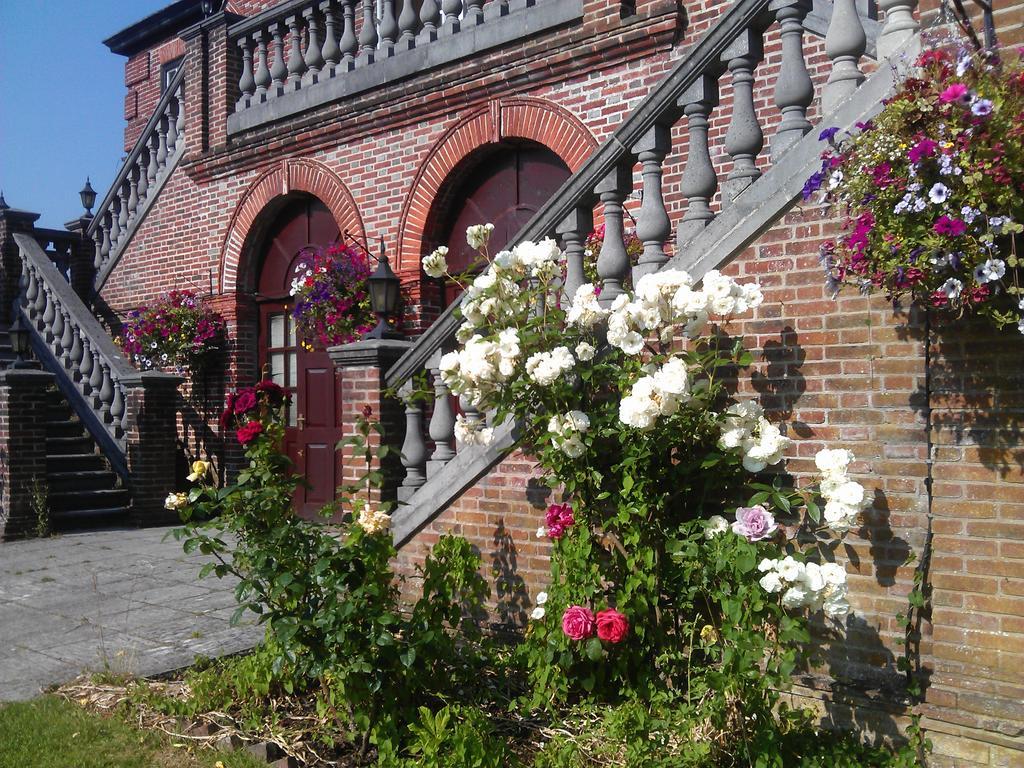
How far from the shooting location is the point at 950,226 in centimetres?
306

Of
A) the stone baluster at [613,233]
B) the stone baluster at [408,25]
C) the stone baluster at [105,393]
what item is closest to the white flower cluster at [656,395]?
the stone baluster at [613,233]

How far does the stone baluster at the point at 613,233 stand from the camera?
4.72 meters

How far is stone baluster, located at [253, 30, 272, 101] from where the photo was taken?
10570 millimetres

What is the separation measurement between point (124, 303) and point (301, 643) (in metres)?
10.2

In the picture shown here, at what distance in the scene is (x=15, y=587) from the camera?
7523 millimetres

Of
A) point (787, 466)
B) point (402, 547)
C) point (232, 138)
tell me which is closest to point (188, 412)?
point (232, 138)

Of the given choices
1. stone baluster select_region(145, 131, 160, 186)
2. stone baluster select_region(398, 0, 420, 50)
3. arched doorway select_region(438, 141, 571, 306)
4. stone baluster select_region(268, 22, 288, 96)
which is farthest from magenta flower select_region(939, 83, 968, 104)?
stone baluster select_region(145, 131, 160, 186)

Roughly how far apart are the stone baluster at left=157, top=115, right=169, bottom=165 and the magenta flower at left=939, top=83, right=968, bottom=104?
442 inches

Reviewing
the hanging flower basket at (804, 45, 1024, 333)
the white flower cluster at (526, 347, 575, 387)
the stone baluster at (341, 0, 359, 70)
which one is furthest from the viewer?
the stone baluster at (341, 0, 359, 70)

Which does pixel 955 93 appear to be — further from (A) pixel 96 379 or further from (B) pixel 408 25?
(A) pixel 96 379

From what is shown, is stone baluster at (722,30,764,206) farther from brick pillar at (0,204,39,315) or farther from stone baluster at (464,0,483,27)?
brick pillar at (0,204,39,315)

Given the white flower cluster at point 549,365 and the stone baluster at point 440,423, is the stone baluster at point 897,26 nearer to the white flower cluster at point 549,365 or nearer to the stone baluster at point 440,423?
the white flower cluster at point 549,365

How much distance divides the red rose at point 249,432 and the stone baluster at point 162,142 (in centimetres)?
916

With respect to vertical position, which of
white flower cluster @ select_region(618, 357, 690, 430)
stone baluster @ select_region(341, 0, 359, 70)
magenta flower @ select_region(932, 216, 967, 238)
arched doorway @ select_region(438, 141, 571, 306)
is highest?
stone baluster @ select_region(341, 0, 359, 70)
